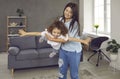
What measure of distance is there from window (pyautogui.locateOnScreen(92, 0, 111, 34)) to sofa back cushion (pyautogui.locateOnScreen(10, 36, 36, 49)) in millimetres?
2547

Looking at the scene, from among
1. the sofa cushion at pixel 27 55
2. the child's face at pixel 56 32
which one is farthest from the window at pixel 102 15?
the child's face at pixel 56 32

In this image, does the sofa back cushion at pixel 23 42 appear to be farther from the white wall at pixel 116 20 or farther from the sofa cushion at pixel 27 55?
the white wall at pixel 116 20

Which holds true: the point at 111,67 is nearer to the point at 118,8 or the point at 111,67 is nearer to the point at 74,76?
the point at 118,8

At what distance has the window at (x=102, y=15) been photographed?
18.8 feet

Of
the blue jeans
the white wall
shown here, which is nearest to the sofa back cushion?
the white wall

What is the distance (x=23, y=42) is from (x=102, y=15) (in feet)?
9.97

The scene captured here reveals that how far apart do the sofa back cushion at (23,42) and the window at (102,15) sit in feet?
8.36

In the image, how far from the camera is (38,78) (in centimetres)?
372

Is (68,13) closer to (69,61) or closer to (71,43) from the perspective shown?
(71,43)

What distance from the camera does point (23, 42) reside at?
15.3 ft

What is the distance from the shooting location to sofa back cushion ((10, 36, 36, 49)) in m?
4.57

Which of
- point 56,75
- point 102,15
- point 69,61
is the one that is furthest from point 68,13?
point 102,15

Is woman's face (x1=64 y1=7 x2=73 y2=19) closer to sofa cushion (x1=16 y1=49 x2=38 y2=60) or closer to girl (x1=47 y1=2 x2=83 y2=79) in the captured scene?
girl (x1=47 y1=2 x2=83 y2=79)

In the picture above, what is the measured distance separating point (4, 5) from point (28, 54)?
337cm
